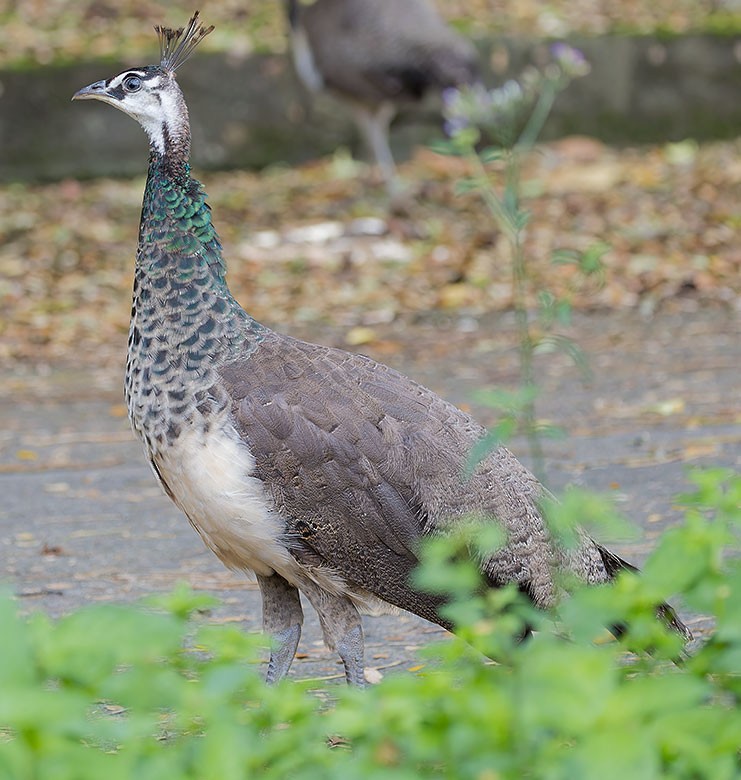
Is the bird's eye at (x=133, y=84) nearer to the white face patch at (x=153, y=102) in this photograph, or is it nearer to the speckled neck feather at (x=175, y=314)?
the white face patch at (x=153, y=102)

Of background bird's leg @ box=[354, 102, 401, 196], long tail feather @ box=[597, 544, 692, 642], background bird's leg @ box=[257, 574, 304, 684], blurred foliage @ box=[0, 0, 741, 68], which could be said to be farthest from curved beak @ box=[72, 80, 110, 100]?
blurred foliage @ box=[0, 0, 741, 68]

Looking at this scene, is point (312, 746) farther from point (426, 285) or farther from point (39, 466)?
point (426, 285)

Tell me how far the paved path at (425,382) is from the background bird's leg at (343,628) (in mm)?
403

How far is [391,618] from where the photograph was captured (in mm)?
4352

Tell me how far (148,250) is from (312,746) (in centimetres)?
195

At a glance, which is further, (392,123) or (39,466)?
(392,123)

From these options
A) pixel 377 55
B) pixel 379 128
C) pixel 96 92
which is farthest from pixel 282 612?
pixel 379 128

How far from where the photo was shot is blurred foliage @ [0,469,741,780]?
1.72 meters

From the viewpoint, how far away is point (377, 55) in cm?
971

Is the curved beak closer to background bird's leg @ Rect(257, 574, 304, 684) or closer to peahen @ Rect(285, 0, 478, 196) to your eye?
background bird's leg @ Rect(257, 574, 304, 684)

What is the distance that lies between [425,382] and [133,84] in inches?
115

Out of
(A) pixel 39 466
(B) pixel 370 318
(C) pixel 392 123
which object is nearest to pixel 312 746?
(A) pixel 39 466

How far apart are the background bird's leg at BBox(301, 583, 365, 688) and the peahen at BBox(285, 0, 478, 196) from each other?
21.0ft

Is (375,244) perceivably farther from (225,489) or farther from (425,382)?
(225,489)
